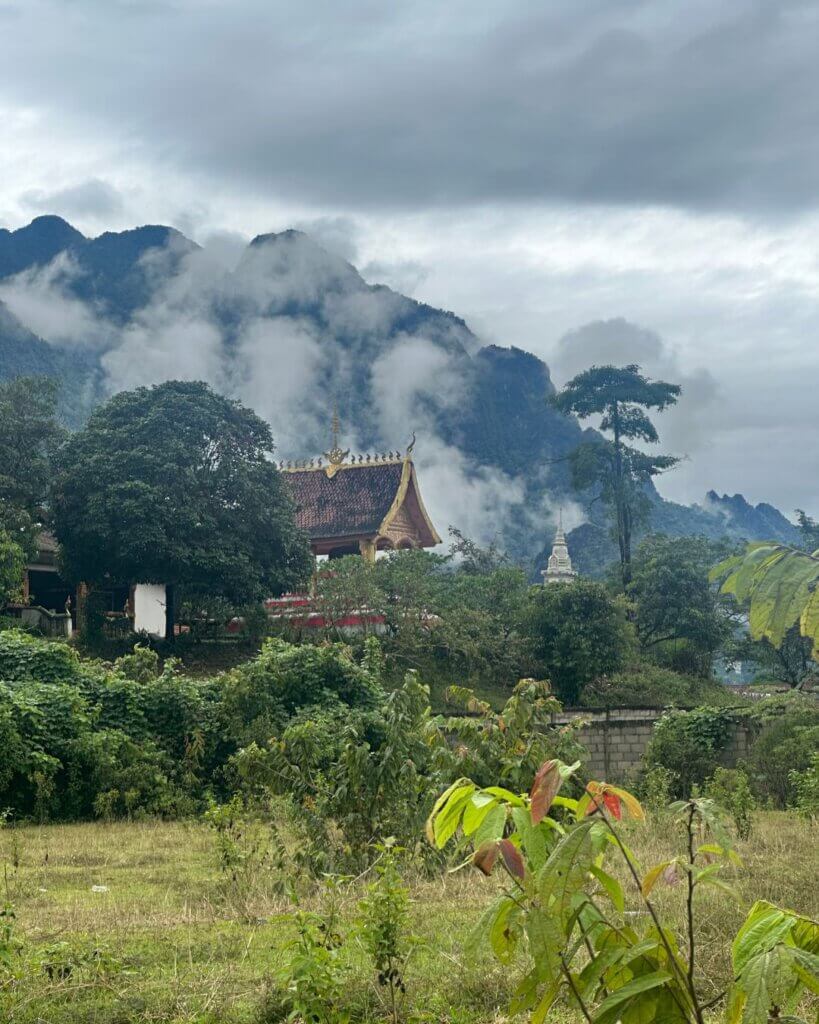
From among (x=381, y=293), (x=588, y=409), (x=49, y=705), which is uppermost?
(x=381, y=293)

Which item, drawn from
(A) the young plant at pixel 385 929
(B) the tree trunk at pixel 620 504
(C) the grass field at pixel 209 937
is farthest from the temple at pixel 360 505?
(A) the young plant at pixel 385 929

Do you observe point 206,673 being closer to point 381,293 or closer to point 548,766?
point 548,766

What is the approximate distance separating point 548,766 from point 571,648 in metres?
27.0

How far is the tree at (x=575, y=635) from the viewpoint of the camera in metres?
29.6

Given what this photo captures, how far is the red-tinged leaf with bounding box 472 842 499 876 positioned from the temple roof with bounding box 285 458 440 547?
111ft

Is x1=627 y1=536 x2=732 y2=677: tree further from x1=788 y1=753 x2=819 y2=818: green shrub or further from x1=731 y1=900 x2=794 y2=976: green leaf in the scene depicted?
x1=731 y1=900 x2=794 y2=976: green leaf

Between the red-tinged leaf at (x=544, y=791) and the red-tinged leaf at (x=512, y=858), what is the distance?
0.12 meters

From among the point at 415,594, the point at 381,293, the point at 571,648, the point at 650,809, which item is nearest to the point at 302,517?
the point at 415,594

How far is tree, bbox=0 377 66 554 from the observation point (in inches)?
1123

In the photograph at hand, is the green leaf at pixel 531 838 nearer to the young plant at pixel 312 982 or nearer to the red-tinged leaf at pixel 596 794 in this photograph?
the red-tinged leaf at pixel 596 794

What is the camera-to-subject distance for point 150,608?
29.0 meters

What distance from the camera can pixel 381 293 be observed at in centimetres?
8069

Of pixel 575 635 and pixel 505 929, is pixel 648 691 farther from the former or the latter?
pixel 505 929

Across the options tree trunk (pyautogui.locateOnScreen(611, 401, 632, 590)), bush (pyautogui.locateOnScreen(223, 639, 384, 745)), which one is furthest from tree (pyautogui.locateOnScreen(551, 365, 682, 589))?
bush (pyautogui.locateOnScreen(223, 639, 384, 745))
